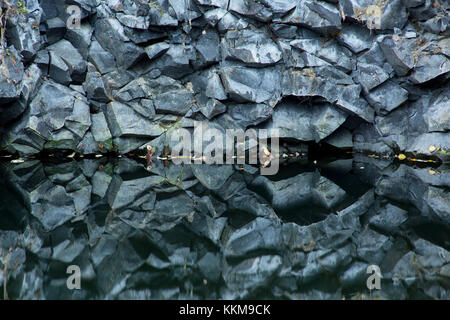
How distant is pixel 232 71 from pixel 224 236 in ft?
24.6

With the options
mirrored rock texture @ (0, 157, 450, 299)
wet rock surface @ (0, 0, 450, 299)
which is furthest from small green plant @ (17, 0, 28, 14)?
mirrored rock texture @ (0, 157, 450, 299)

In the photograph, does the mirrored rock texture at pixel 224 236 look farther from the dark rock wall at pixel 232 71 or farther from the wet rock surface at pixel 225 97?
the dark rock wall at pixel 232 71

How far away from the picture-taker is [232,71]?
466 inches

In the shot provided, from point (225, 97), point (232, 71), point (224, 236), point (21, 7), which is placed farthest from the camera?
point (225, 97)

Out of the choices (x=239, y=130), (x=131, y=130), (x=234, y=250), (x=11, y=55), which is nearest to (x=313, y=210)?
(x=234, y=250)

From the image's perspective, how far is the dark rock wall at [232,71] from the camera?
36.9 ft

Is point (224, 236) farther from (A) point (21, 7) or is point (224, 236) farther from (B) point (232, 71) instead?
(A) point (21, 7)

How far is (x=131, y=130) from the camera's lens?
1199 centimetres

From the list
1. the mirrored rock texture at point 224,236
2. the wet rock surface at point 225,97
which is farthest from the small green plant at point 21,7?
the mirrored rock texture at point 224,236

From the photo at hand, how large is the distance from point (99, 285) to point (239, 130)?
8.91 meters

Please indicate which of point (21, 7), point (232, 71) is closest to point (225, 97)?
point (232, 71)

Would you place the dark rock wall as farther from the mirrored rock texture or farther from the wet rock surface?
the mirrored rock texture

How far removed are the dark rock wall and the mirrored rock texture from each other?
2990 mm

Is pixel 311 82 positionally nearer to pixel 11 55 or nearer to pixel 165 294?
pixel 11 55
